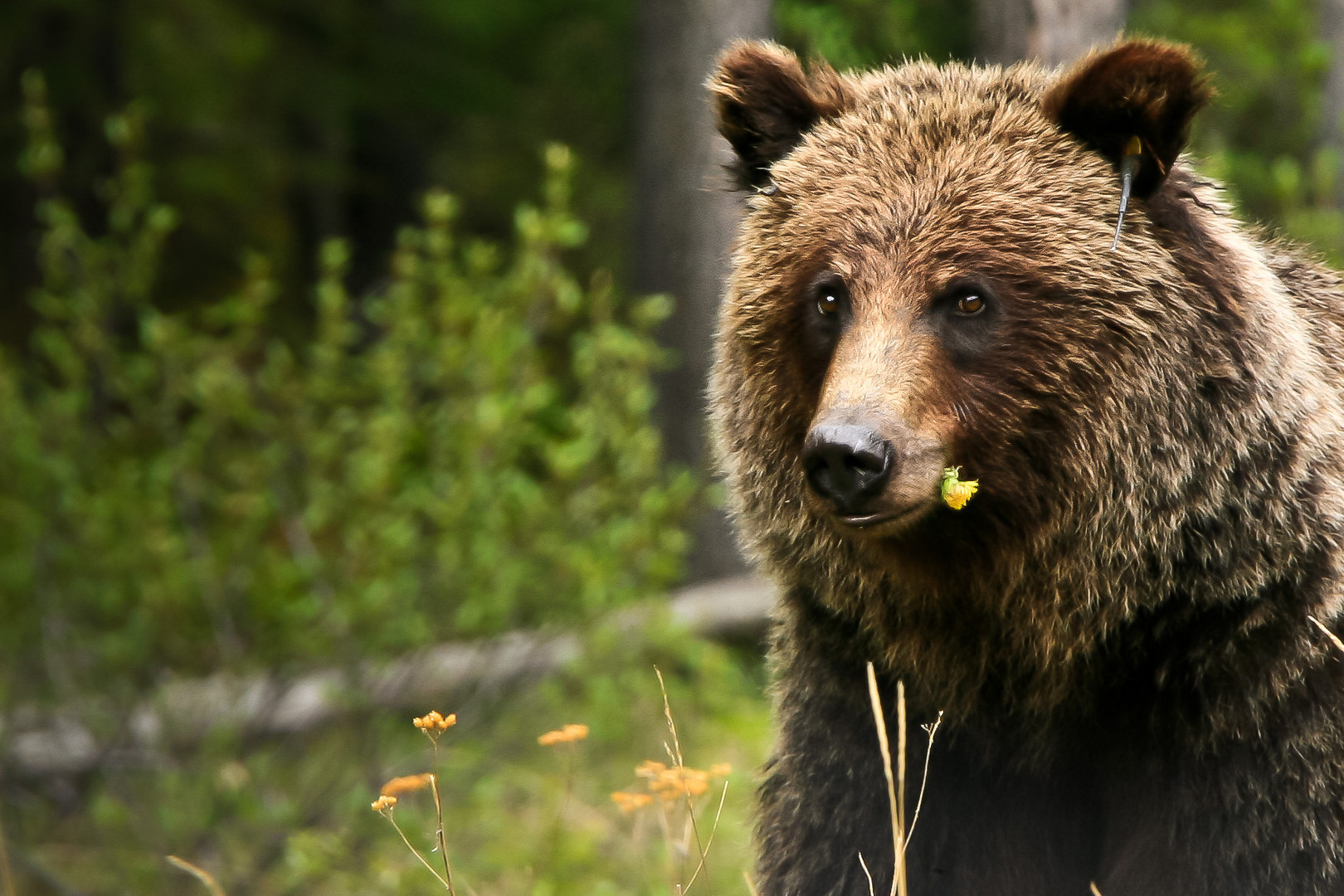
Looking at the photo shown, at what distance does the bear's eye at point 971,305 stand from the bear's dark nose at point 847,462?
456 millimetres

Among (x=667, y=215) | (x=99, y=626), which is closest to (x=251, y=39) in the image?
(x=667, y=215)

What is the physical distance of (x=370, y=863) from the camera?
5914 millimetres

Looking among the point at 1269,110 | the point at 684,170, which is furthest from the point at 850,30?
the point at 1269,110

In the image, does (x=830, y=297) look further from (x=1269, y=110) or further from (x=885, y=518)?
(x=1269, y=110)

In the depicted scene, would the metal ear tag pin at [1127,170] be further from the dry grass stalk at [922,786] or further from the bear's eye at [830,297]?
the dry grass stalk at [922,786]

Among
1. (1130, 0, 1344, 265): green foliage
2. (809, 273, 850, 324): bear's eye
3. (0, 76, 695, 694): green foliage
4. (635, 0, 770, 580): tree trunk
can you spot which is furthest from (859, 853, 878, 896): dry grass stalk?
(635, 0, 770, 580): tree trunk

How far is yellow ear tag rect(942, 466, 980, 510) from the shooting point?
9.46 ft

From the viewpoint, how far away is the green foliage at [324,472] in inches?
233

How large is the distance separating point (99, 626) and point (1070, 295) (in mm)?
5376

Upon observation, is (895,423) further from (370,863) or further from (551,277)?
(370,863)

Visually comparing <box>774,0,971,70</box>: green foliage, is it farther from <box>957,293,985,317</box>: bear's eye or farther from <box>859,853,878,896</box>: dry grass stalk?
<box>859,853,878,896</box>: dry grass stalk

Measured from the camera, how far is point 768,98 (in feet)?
11.4

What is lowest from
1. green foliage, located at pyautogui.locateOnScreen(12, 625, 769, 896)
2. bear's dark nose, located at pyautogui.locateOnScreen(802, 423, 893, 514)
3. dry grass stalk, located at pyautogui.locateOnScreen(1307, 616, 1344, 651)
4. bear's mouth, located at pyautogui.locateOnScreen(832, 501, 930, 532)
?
green foliage, located at pyautogui.locateOnScreen(12, 625, 769, 896)

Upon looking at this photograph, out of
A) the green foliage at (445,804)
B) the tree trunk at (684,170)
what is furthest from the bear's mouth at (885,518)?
the tree trunk at (684,170)
